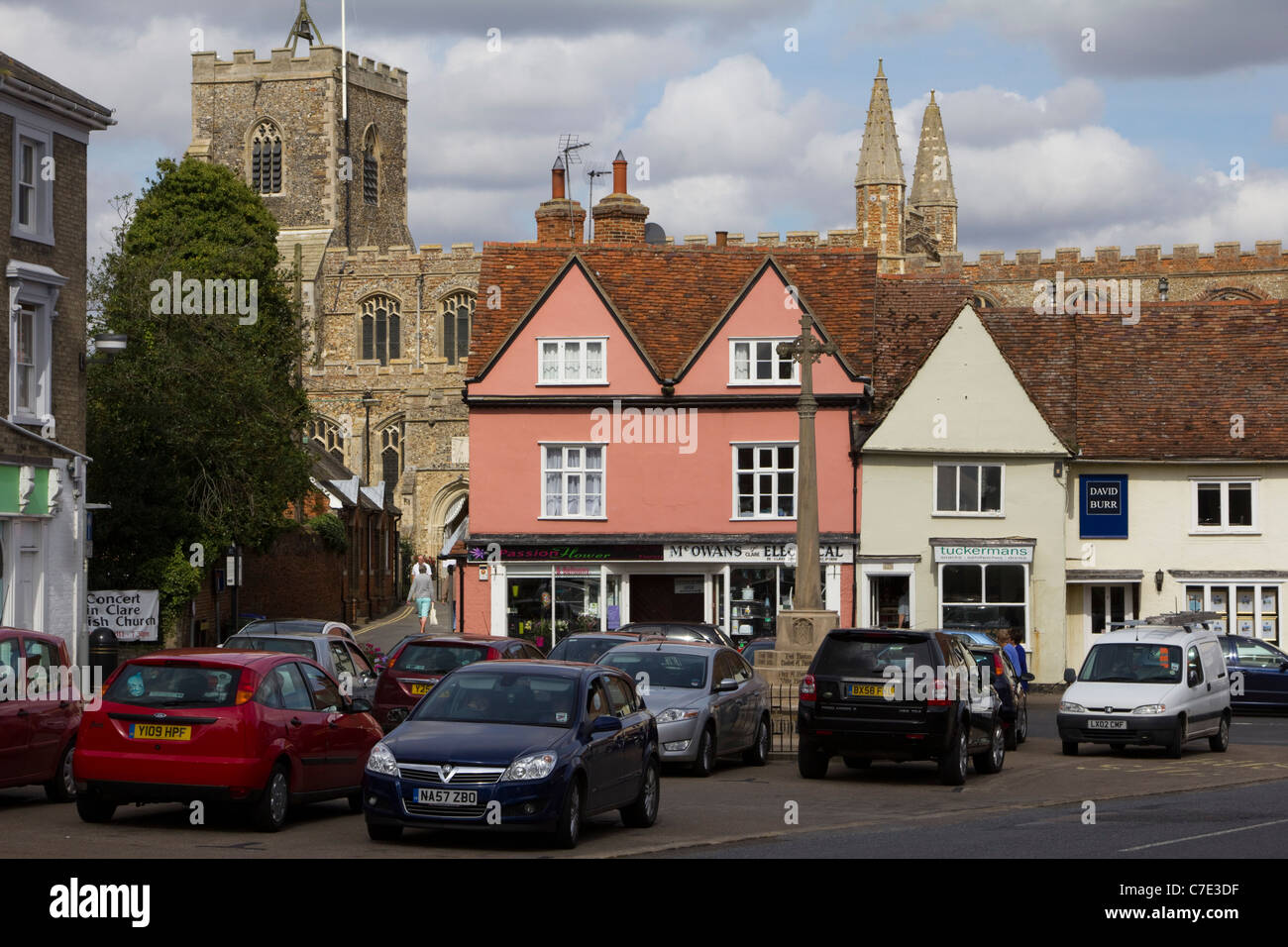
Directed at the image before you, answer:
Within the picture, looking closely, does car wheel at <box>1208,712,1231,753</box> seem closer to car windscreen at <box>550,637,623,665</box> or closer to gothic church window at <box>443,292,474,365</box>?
car windscreen at <box>550,637,623,665</box>

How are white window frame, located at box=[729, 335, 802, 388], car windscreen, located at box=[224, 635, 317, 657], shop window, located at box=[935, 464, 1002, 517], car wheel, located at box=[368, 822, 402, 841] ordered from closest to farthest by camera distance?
1. car wheel, located at box=[368, 822, 402, 841]
2. car windscreen, located at box=[224, 635, 317, 657]
3. shop window, located at box=[935, 464, 1002, 517]
4. white window frame, located at box=[729, 335, 802, 388]

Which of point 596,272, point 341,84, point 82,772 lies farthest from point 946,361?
point 341,84

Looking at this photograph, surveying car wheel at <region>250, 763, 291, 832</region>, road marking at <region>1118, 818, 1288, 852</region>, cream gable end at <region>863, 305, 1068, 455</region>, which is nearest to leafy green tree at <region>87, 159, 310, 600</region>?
cream gable end at <region>863, 305, 1068, 455</region>

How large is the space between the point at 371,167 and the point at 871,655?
9078 cm

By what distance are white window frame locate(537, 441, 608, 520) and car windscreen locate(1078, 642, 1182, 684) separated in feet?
56.0

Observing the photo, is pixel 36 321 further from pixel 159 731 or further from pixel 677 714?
pixel 159 731

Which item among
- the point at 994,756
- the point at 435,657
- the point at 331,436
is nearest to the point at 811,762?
the point at 994,756

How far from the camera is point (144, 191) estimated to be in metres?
61.3

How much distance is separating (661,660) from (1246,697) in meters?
17.4

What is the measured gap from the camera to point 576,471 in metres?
42.1

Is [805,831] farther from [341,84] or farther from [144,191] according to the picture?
[341,84]

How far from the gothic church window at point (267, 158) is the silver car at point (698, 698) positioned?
8505 centimetres

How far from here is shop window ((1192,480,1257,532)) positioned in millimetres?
41250

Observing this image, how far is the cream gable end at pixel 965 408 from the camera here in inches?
1603
